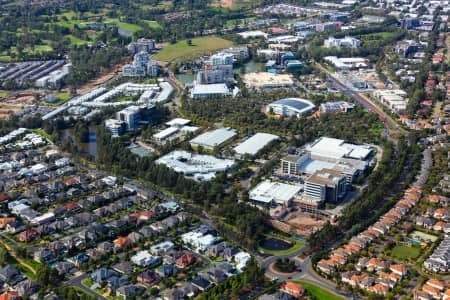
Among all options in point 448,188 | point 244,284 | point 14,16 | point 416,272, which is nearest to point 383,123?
point 448,188

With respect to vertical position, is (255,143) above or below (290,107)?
below

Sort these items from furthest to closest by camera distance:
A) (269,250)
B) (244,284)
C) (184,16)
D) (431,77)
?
(184,16)
(431,77)
(269,250)
(244,284)

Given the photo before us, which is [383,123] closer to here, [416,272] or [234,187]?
[234,187]

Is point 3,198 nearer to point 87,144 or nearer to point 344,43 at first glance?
point 87,144

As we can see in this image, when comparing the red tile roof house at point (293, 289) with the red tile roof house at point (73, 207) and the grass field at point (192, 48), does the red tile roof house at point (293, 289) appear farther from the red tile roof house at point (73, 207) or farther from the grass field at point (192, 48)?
the grass field at point (192, 48)

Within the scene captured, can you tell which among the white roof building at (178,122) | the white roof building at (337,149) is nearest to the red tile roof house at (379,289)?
the white roof building at (337,149)

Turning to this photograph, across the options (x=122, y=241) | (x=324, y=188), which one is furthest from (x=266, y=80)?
(x=122, y=241)

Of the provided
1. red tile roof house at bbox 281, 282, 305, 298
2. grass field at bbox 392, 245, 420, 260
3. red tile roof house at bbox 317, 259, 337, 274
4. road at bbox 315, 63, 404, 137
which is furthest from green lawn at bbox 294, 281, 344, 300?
road at bbox 315, 63, 404, 137
